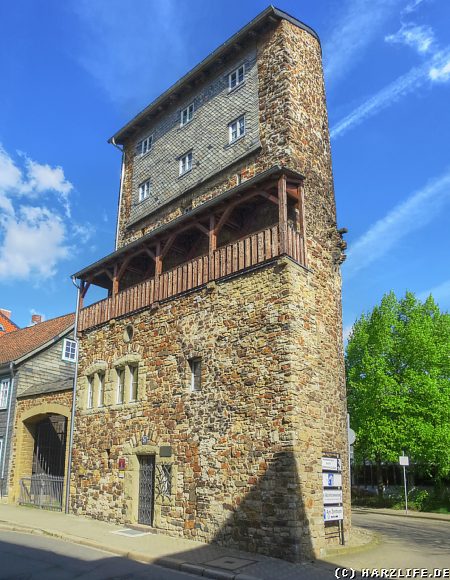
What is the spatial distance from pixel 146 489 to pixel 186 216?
24.3ft

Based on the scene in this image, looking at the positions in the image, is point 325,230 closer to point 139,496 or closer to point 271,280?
point 271,280

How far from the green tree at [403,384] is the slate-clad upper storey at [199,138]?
14.1 m

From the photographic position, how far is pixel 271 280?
39.1ft

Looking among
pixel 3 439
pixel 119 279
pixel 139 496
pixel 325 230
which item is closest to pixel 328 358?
pixel 325 230

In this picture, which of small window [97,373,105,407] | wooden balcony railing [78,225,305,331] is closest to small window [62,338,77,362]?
wooden balcony railing [78,225,305,331]

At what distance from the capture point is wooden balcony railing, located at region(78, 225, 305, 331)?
12219 mm

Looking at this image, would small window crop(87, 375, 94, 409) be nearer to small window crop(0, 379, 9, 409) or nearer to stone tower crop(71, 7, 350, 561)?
stone tower crop(71, 7, 350, 561)

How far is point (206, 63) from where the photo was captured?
18.1 m

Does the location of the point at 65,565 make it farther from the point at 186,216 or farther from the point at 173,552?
the point at 186,216

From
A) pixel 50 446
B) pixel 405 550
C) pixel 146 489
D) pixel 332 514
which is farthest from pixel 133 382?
pixel 405 550

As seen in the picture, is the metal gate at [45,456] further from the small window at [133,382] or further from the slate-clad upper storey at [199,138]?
the slate-clad upper storey at [199,138]

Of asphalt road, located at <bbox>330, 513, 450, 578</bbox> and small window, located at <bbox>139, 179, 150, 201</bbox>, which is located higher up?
small window, located at <bbox>139, 179, 150, 201</bbox>

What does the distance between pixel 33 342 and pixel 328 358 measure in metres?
15.5

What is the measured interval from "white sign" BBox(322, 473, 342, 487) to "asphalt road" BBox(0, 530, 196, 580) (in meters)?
3.80
